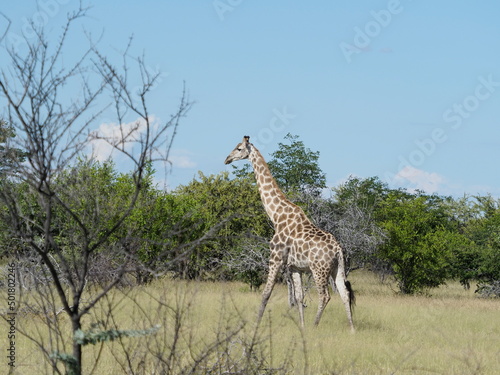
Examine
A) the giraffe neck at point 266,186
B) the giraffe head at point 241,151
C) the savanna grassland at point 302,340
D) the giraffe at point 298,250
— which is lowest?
the savanna grassland at point 302,340

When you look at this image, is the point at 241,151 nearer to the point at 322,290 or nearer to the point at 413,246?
the point at 322,290

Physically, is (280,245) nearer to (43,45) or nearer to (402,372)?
(402,372)

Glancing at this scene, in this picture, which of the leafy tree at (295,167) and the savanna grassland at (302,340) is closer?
the savanna grassland at (302,340)

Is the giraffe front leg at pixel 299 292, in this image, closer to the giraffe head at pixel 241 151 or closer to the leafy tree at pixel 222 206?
the giraffe head at pixel 241 151

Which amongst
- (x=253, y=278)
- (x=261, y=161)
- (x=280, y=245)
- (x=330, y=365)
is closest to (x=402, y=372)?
(x=330, y=365)

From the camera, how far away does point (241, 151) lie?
1254 cm

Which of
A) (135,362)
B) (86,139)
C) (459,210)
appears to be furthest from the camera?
(459,210)

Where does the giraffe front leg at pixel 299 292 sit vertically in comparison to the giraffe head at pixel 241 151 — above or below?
below

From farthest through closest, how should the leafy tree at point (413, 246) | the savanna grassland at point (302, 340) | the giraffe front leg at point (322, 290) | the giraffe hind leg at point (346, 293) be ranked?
the leafy tree at point (413, 246), the giraffe front leg at point (322, 290), the giraffe hind leg at point (346, 293), the savanna grassland at point (302, 340)

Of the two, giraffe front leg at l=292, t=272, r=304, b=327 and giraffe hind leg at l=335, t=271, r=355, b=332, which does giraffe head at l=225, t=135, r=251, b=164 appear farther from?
giraffe hind leg at l=335, t=271, r=355, b=332

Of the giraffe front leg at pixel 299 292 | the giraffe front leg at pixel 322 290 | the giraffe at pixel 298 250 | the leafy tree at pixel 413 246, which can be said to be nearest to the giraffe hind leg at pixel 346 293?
the giraffe at pixel 298 250

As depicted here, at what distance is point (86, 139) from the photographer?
3996mm

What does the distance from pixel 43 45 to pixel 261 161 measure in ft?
28.0

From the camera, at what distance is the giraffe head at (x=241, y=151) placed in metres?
12.5
